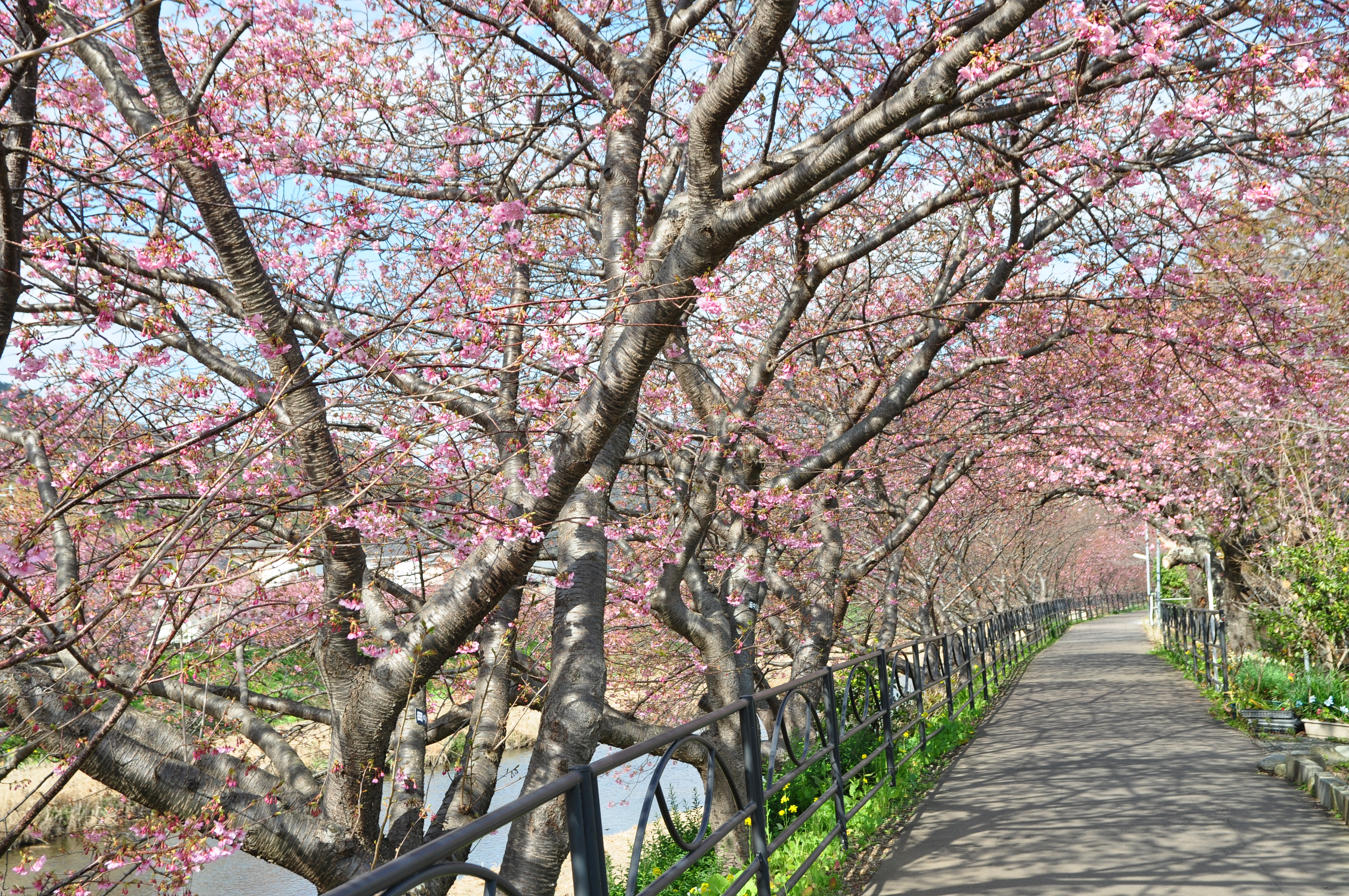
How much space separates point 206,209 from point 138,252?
37 centimetres

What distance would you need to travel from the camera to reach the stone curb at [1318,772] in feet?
21.2

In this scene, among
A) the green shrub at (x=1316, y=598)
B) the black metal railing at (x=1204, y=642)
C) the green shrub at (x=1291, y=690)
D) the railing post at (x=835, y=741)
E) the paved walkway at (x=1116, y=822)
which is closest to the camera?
the paved walkway at (x=1116, y=822)

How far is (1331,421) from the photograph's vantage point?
41.0 feet

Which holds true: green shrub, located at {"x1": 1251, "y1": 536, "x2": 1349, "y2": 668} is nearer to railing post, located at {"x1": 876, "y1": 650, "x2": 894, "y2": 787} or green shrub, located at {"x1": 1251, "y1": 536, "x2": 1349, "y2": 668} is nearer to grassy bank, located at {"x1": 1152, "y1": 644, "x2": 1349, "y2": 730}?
grassy bank, located at {"x1": 1152, "y1": 644, "x2": 1349, "y2": 730}

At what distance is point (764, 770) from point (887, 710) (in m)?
2.30

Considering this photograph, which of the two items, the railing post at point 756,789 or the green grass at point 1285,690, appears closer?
the railing post at point 756,789

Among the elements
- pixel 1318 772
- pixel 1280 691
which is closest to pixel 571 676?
pixel 1318 772

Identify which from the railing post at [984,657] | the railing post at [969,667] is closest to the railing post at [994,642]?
the railing post at [984,657]

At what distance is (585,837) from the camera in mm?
2705

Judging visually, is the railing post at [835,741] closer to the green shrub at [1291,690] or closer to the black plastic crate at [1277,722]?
the green shrub at [1291,690]

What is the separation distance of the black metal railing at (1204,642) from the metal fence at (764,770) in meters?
3.19

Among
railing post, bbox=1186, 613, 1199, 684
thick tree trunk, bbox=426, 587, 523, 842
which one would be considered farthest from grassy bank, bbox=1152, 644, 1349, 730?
thick tree trunk, bbox=426, 587, 523, 842

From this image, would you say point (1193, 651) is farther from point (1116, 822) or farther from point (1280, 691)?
point (1116, 822)

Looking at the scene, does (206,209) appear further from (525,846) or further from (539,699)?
(539,699)
